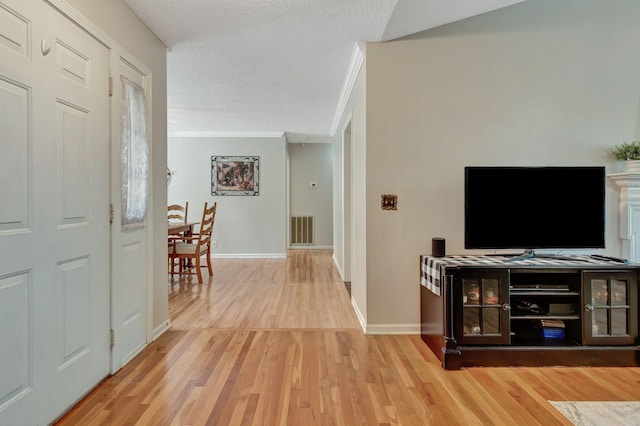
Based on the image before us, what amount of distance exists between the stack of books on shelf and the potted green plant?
1.38 metres

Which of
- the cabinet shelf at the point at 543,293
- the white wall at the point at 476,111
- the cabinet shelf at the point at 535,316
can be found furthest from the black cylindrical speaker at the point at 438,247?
the cabinet shelf at the point at 543,293

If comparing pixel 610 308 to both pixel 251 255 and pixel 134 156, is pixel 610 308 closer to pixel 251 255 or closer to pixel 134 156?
pixel 134 156

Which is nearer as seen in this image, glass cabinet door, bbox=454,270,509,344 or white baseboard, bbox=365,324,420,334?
glass cabinet door, bbox=454,270,509,344

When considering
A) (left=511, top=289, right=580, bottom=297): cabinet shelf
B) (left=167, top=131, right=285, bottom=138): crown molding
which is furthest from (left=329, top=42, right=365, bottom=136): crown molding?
(left=511, top=289, right=580, bottom=297): cabinet shelf

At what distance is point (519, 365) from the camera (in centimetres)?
229

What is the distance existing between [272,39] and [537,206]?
97.5 inches

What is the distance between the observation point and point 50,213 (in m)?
1.66

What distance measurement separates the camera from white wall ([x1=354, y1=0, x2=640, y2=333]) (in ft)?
9.09

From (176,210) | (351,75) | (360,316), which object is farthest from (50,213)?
Result: (176,210)

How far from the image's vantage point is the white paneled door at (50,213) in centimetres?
145

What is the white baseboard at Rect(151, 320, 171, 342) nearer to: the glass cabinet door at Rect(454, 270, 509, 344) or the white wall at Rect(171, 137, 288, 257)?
the glass cabinet door at Rect(454, 270, 509, 344)


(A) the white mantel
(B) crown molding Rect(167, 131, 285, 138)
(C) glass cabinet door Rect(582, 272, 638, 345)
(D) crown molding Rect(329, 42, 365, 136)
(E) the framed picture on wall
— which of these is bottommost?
(C) glass cabinet door Rect(582, 272, 638, 345)

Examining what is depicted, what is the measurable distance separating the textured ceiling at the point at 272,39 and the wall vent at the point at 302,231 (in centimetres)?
375

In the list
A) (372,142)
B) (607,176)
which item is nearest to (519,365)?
(607,176)
